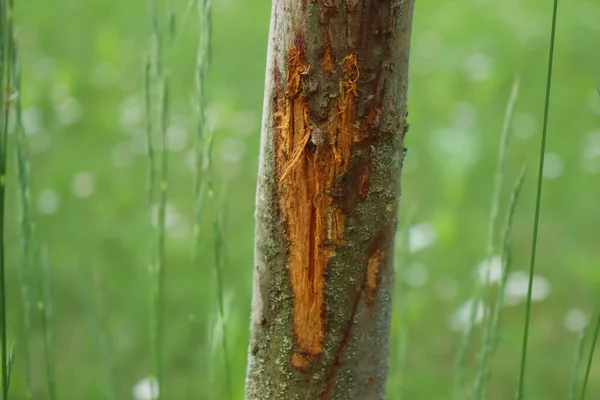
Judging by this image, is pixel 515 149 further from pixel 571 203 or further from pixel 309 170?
pixel 309 170

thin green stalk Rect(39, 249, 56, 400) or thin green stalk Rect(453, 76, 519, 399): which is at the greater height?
thin green stalk Rect(453, 76, 519, 399)

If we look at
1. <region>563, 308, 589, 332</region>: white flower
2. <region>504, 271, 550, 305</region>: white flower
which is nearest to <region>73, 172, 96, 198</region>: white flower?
<region>504, 271, 550, 305</region>: white flower

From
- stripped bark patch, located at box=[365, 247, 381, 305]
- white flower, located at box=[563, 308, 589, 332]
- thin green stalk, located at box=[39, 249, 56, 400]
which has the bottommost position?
white flower, located at box=[563, 308, 589, 332]

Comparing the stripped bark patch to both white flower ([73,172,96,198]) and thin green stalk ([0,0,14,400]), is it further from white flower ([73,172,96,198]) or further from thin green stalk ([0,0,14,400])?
white flower ([73,172,96,198])

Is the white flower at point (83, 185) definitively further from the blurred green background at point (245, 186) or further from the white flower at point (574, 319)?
the white flower at point (574, 319)

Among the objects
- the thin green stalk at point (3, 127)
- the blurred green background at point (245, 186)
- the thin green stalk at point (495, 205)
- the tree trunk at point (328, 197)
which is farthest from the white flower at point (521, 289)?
the thin green stalk at point (3, 127)

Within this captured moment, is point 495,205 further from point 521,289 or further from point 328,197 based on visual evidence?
point 521,289
